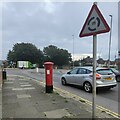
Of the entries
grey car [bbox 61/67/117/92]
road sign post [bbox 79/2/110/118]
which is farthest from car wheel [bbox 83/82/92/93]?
road sign post [bbox 79/2/110/118]

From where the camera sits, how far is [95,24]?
4773mm

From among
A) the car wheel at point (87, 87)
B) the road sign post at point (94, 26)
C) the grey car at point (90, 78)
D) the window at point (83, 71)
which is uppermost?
the road sign post at point (94, 26)

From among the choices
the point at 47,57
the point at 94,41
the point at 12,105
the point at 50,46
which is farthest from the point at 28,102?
the point at 50,46

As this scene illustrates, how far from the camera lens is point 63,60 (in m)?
98.3

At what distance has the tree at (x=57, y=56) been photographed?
320 feet

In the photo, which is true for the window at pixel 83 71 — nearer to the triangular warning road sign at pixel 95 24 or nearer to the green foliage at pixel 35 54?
the triangular warning road sign at pixel 95 24

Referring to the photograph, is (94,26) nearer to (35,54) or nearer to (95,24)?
(95,24)

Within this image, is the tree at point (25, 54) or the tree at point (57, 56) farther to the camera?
the tree at point (57, 56)

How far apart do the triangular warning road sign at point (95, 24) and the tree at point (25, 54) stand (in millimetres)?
81479

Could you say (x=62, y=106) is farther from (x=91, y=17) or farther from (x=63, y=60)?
(x=63, y=60)

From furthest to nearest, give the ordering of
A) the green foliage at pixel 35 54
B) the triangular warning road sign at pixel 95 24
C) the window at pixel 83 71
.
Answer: the green foliage at pixel 35 54, the window at pixel 83 71, the triangular warning road sign at pixel 95 24

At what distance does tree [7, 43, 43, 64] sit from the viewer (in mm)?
85625

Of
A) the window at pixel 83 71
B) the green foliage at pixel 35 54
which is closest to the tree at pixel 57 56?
the green foliage at pixel 35 54

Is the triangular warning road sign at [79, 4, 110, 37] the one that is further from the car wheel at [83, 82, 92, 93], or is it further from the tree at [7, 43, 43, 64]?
the tree at [7, 43, 43, 64]
